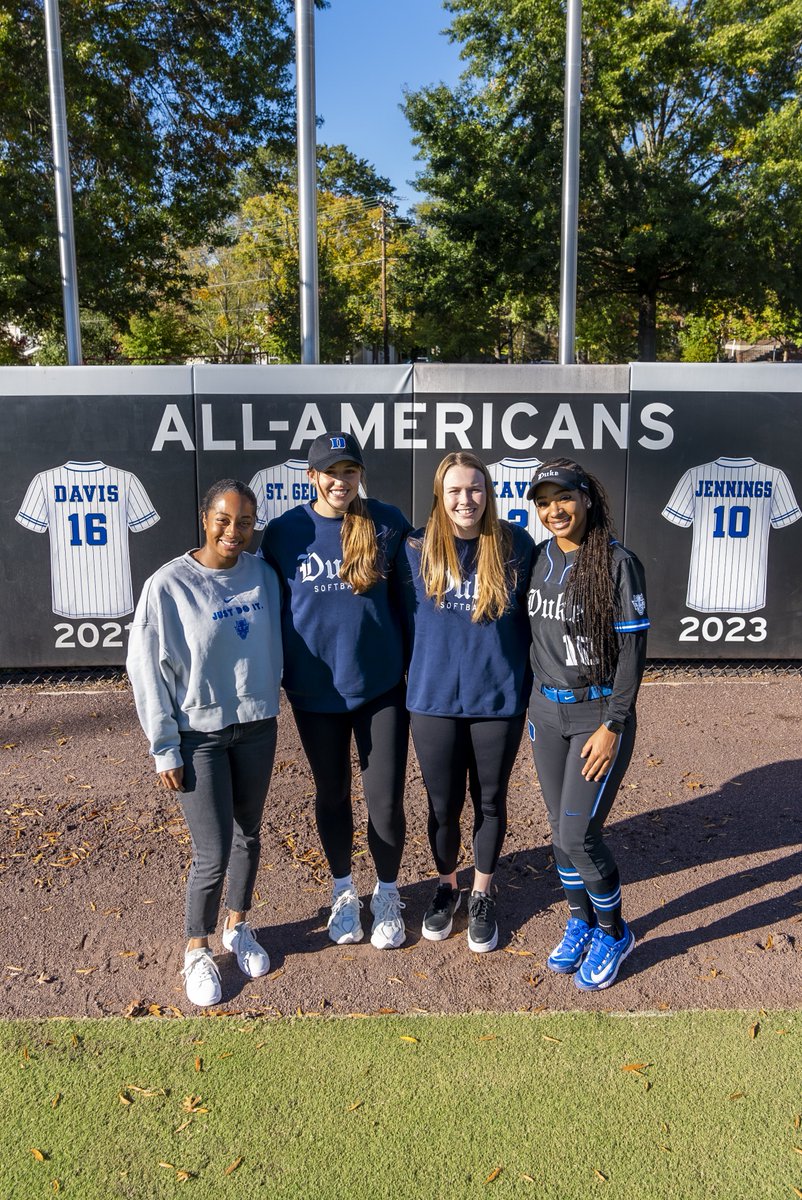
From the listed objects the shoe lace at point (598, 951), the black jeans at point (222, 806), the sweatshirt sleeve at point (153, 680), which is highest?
the sweatshirt sleeve at point (153, 680)

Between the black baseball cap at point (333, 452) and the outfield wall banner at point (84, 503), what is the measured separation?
370cm

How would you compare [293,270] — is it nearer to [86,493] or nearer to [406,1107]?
[86,493]

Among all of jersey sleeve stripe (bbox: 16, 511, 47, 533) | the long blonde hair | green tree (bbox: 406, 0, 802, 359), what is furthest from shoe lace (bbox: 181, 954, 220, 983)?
green tree (bbox: 406, 0, 802, 359)

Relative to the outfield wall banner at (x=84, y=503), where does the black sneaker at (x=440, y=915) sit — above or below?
below

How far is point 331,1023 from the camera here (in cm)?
320

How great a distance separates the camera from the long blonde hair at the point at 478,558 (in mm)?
3291

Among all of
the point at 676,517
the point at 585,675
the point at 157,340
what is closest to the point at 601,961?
the point at 585,675

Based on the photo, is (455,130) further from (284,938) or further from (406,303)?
(284,938)

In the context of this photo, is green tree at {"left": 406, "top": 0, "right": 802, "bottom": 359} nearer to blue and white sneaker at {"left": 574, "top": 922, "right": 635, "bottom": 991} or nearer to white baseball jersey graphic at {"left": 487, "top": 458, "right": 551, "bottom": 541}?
white baseball jersey graphic at {"left": 487, "top": 458, "right": 551, "bottom": 541}

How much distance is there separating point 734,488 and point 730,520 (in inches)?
9.6

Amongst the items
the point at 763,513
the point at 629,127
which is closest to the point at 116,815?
the point at 763,513

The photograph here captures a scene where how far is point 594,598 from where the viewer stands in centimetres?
313

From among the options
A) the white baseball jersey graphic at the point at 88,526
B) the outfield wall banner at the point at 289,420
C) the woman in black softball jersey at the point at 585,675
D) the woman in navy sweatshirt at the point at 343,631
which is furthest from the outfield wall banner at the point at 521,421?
the woman in black softball jersey at the point at 585,675

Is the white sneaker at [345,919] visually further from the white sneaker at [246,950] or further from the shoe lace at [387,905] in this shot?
the white sneaker at [246,950]
